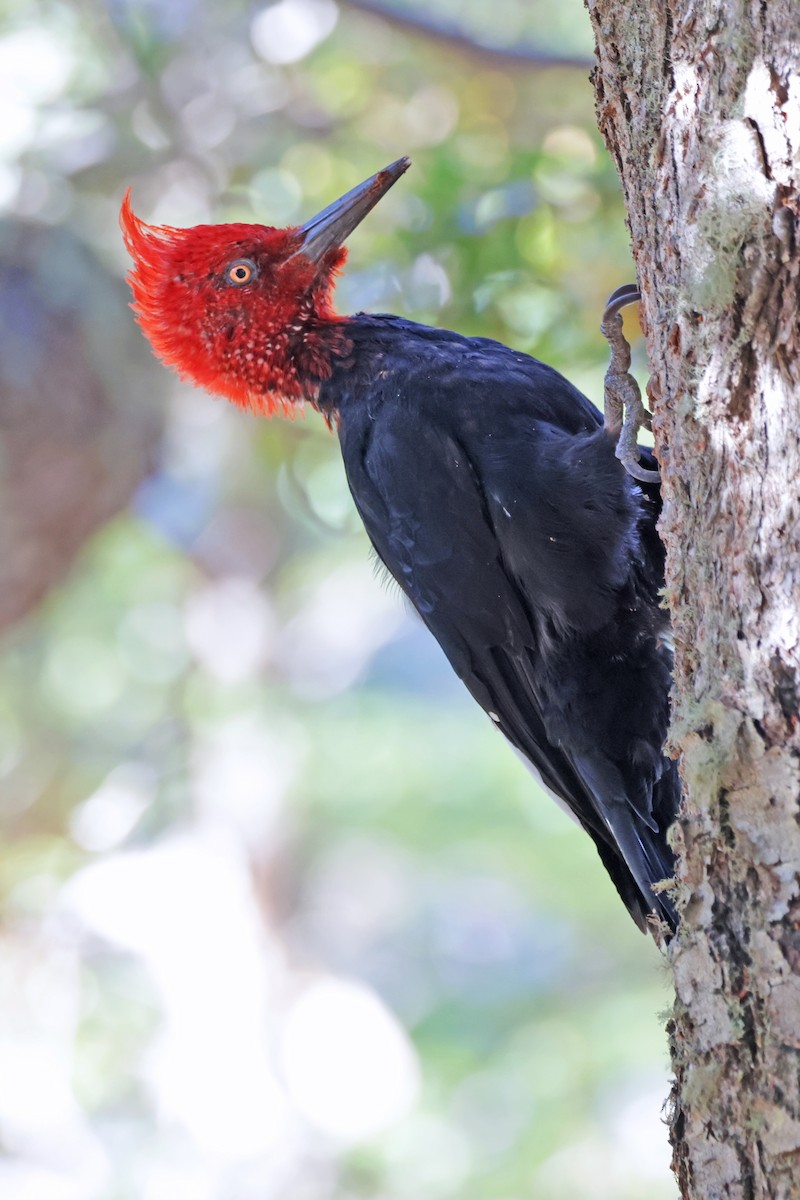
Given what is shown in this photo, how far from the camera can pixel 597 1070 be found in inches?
310

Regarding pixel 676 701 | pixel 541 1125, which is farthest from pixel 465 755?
pixel 676 701

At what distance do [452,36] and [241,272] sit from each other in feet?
7.79

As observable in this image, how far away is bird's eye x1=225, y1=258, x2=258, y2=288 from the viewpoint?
293 cm

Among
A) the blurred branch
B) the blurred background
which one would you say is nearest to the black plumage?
the blurred background

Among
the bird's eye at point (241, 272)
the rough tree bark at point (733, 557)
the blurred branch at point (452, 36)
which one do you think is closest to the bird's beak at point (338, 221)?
the bird's eye at point (241, 272)

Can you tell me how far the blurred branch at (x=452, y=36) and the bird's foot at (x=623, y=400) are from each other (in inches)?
92.0

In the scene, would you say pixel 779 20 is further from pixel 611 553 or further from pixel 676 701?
pixel 611 553

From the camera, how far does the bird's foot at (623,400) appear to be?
7.50ft

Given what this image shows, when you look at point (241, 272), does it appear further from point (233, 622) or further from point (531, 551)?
point (233, 622)

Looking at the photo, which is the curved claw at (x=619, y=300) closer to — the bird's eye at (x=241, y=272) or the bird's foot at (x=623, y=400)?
the bird's foot at (x=623, y=400)

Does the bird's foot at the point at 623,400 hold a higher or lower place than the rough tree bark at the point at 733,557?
higher

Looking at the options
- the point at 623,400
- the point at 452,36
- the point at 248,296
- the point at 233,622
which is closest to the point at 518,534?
the point at 623,400

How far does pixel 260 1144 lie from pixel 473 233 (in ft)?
15.5

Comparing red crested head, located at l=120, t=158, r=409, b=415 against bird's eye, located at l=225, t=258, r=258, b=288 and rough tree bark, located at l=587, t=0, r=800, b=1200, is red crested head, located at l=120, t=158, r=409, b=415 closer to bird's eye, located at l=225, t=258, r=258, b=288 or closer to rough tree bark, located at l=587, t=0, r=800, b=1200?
bird's eye, located at l=225, t=258, r=258, b=288
